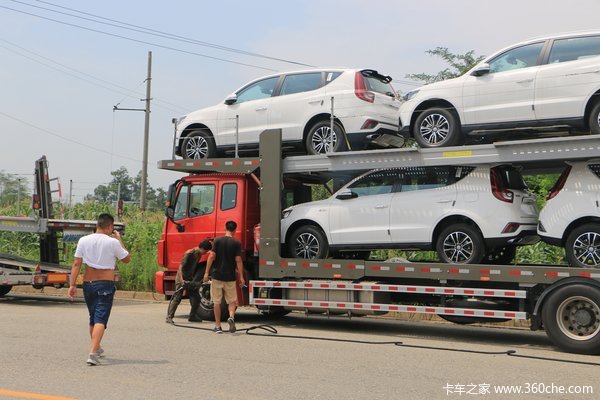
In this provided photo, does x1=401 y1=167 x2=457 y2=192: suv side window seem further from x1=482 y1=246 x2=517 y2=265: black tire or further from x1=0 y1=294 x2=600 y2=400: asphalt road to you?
x1=0 y1=294 x2=600 y2=400: asphalt road

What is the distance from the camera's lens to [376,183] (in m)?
10.9

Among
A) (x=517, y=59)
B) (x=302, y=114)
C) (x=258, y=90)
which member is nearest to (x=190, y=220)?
(x=258, y=90)

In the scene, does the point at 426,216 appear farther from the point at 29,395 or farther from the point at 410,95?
the point at 29,395

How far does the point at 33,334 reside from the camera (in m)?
9.73

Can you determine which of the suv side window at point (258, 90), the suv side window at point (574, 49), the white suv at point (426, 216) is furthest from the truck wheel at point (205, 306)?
the suv side window at point (574, 49)

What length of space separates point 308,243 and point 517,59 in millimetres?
4067

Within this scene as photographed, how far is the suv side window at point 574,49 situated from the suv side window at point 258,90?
4433mm

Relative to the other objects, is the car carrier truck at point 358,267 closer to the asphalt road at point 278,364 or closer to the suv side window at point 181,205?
the suv side window at point 181,205

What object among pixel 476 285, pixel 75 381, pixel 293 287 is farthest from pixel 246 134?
pixel 75 381

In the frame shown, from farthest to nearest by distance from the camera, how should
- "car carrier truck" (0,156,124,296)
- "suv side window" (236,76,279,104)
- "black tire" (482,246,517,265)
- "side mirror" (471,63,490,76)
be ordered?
"car carrier truck" (0,156,124,296), "suv side window" (236,76,279,104), "black tire" (482,246,517,265), "side mirror" (471,63,490,76)

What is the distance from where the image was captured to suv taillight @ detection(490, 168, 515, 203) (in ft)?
32.5

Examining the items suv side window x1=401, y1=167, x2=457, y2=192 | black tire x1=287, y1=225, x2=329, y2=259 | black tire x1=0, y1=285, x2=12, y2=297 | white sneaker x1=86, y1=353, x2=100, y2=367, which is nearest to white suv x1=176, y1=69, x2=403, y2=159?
suv side window x1=401, y1=167, x2=457, y2=192

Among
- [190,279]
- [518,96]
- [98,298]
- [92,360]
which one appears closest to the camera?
[92,360]

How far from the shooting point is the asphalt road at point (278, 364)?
639 centimetres
